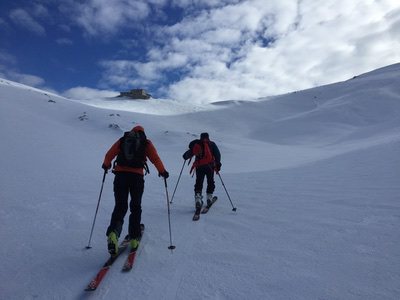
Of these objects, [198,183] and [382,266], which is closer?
[382,266]

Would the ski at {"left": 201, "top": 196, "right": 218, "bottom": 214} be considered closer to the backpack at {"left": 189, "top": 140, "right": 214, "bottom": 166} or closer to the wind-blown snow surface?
the wind-blown snow surface

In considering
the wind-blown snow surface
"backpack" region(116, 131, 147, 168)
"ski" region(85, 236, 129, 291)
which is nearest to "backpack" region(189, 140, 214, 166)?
the wind-blown snow surface

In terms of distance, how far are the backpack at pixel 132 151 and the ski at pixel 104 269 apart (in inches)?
53.0

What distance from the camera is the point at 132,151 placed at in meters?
5.39

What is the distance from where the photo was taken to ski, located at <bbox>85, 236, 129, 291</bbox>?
4.21m

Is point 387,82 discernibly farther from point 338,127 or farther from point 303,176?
point 303,176

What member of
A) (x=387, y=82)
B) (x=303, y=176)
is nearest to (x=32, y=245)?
(x=303, y=176)

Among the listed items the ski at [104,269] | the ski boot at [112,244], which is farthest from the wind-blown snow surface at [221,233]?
the ski boot at [112,244]

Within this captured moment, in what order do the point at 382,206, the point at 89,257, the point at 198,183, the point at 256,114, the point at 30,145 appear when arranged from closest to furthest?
the point at 89,257, the point at 382,206, the point at 198,183, the point at 30,145, the point at 256,114

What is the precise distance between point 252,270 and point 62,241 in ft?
11.2

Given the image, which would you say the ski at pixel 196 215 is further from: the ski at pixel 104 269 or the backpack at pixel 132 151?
the backpack at pixel 132 151

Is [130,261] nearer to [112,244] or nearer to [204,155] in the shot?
[112,244]

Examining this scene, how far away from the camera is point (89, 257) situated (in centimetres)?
525

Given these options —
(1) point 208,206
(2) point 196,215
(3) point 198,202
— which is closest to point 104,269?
(2) point 196,215
